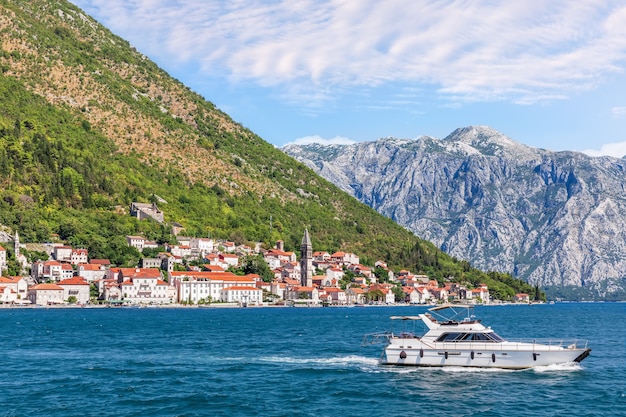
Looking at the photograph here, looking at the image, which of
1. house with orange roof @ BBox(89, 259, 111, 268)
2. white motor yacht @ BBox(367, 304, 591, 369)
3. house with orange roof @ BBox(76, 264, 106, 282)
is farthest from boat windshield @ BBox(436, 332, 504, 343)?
house with orange roof @ BBox(89, 259, 111, 268)

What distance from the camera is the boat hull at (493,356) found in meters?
59.9

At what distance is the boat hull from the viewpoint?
197 feet

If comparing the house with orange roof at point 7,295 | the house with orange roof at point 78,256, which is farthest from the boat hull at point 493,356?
the house with orange roof at point 78,256

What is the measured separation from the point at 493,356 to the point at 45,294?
145 m

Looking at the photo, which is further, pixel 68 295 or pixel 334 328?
pixel 68 295

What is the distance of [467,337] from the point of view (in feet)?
199

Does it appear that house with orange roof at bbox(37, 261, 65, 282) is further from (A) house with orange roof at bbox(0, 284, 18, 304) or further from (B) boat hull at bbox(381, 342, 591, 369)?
(B) boat hull at bbox(381, 342, 591, 369)

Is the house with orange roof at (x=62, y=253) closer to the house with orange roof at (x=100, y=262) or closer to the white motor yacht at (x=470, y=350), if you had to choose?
the house with orange roof at (x=100, y=262)

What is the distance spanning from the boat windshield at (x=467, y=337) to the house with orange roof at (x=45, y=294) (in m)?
140

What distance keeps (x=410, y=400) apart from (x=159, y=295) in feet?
512

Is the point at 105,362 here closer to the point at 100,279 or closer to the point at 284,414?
the point at 284,414

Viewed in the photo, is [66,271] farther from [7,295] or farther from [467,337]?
[467,337]

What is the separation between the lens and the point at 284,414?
1791 inches

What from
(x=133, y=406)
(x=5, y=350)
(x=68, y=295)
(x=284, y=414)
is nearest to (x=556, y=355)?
(x=284, y=414)
